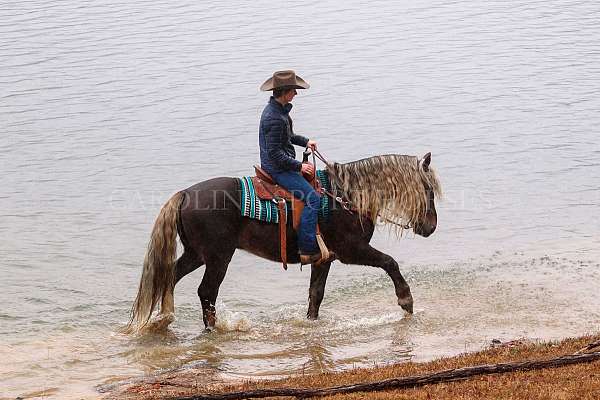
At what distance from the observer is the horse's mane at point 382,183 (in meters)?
12.2

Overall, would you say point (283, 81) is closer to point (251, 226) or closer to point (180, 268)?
point (251, 226)

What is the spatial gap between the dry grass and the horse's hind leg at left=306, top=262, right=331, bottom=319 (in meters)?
2.41

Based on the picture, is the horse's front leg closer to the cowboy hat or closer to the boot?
the boot

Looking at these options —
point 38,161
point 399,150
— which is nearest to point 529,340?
point 399,150

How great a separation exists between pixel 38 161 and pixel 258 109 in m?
7.38

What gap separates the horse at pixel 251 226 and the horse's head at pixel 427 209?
0.04 feet

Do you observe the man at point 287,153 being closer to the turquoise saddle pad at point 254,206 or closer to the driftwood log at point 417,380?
the turquoise saddle pad at point 254,206

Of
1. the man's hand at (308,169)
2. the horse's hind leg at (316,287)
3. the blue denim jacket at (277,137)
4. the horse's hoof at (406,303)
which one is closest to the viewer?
the blue denim jacket at (277,137)

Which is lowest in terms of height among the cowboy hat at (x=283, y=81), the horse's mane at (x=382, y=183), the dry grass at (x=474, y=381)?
the dry grass at (x=474, y=381)

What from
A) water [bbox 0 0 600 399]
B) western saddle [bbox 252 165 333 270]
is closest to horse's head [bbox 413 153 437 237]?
water [bbox 0 0 600 399]

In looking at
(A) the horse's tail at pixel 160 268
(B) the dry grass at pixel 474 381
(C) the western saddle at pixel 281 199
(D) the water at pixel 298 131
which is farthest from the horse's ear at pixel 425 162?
(A) the horse's tail at pixel 160 268

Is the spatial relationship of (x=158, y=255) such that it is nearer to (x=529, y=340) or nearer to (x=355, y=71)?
(x=529, y=340)

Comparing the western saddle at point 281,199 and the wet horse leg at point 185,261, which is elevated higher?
the western saddle at point 281,199

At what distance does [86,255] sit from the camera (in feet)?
57.2
